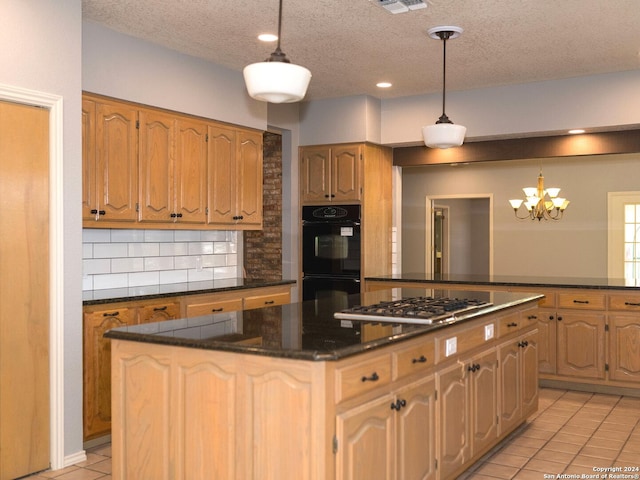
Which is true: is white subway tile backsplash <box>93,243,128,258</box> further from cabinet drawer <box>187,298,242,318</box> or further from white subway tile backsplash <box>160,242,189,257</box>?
cabinet drawer <box>187,298,242,318</box>

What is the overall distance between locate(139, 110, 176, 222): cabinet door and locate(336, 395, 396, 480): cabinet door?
2758 millimetres

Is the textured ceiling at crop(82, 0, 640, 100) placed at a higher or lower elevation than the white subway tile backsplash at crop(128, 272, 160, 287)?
higher

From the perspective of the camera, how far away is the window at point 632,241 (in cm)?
635

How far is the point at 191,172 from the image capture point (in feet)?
17.4

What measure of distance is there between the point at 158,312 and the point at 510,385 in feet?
7.58

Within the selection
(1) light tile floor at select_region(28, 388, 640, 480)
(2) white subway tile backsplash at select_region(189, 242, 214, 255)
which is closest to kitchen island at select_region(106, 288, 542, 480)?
(1) light tile floor at select_region(28, 388, 640, 480)

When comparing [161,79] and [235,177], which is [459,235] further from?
[161,79]

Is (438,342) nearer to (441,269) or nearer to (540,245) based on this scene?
(540,245)

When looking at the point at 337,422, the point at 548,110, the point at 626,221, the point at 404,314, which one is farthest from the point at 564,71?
the point at 337,422

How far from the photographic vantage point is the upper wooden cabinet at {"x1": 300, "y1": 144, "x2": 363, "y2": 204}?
6.73 metres

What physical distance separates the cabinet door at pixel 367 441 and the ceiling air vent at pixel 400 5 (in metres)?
2.36

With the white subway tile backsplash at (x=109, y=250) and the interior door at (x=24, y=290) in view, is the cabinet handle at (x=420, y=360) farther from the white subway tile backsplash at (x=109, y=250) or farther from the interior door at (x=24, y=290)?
the white subway tile backsplash at (x=109, y=250)

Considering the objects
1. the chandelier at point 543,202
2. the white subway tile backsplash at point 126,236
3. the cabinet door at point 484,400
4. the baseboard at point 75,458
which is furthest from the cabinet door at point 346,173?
the baseboard at point 75,458

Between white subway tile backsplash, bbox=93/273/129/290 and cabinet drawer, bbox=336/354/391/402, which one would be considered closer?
cabinet drawer, bbox=336/354/391/402
